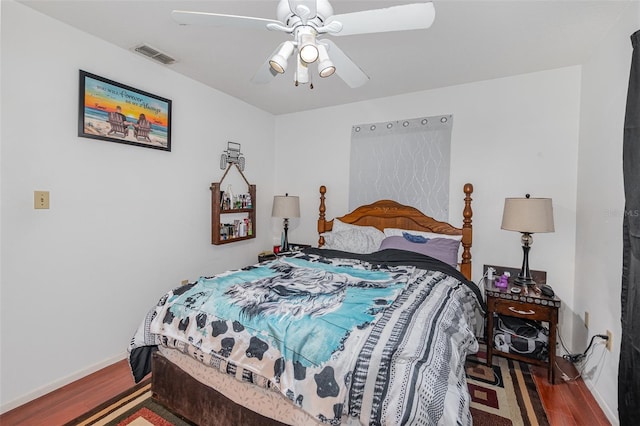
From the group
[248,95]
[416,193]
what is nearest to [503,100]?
[416,193]

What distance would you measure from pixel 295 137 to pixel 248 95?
879 millimetres

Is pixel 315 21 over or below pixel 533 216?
over

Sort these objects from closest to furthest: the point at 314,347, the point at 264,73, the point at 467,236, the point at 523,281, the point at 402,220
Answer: the point at 314,347, the point at 264,73, the point at 523,281, the point at 467,236, the point at 402,220

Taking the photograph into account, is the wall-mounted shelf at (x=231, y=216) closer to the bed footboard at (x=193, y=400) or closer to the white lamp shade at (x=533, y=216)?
the bed footboard at (x=193, y=400)

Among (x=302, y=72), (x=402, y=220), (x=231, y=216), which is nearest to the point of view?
(x=302, y=72)

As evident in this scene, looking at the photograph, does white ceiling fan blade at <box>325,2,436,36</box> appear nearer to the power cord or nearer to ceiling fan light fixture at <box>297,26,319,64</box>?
ceiling fan light fixture at <box>297,26,319,64</box>

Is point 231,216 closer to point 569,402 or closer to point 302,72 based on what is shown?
point 302,72

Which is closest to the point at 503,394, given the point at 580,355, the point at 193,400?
the point at 580,355

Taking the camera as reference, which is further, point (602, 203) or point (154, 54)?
point (154, 54)

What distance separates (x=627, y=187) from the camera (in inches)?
63.2

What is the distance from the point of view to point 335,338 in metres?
1.33

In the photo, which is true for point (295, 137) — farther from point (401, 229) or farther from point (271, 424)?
point (271, 424)

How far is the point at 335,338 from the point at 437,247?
70.7 inches

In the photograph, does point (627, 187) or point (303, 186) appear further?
point (303, 186)
